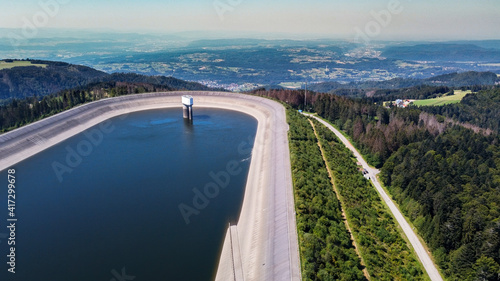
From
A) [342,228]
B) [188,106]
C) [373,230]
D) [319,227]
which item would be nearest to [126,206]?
[319,227]

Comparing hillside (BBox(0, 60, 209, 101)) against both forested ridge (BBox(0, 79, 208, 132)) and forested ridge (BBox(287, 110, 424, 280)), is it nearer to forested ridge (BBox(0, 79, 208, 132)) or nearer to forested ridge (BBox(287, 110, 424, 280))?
forested ridge (BBox(0, 79, 208, 132))

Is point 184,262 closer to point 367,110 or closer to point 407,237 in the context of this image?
point 407,237

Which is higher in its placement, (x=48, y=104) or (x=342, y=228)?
(x=48, y=104)

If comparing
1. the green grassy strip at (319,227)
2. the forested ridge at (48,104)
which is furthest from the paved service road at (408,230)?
the forested ridge at (48,104)

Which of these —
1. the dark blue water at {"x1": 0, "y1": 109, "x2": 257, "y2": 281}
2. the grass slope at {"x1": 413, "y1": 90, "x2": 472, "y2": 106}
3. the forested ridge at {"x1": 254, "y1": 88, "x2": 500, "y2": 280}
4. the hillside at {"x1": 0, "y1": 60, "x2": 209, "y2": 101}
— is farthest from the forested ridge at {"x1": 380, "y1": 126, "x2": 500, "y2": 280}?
the hillside at {"x1": 0, "y1": 60, "x2": 209, "y2": 101}

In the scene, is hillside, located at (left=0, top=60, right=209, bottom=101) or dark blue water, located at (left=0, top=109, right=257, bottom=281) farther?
hillside, located at (left=0, top=60, right=209, bottom=101)

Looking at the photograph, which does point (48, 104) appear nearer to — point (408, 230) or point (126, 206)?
point (126, 206)
